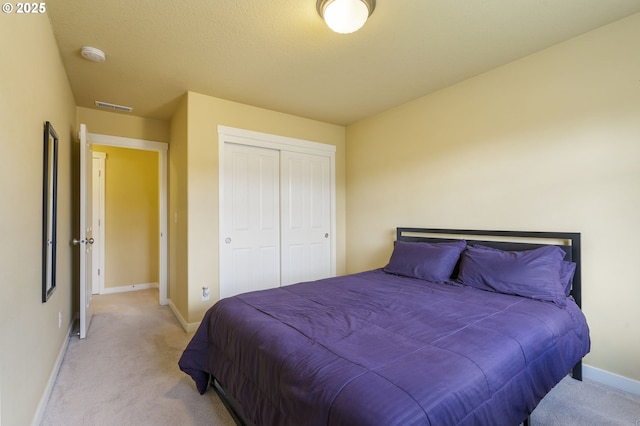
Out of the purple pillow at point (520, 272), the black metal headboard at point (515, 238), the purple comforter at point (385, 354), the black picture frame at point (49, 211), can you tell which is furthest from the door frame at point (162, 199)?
the purple pillow at point (520, 272)

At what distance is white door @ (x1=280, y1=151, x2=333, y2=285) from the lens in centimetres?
382

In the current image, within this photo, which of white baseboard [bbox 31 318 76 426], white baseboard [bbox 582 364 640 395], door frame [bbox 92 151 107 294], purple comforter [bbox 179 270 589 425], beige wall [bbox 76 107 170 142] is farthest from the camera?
door frame [bbox 92 151 107 294]

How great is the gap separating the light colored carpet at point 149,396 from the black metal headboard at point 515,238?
0.65m

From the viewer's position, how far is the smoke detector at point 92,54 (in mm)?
2270

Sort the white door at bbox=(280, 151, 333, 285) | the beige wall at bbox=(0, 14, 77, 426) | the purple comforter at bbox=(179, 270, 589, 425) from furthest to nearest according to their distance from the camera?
the white door at bbox=(280, 151, 333, 285)
the beige wall at bbox=(0, 14, 77, 426)
the purple comforter at bbox=(179, 270, 589, 425)

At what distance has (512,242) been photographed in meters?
2.54

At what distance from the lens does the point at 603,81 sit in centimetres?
210

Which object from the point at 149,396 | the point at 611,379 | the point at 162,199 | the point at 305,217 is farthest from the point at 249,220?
the point at 611,379

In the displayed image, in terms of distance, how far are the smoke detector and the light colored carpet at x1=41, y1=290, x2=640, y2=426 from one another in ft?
8.06

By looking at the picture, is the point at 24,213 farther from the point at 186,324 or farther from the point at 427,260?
the point at 427,260

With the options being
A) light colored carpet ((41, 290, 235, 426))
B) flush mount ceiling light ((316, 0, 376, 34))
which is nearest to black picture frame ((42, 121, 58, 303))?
light colored carpet ((41, 290, 235, 426))

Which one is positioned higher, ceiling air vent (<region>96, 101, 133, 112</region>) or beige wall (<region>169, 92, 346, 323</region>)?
ceiling air vent (<region>96, 101, 133, 112</region>)

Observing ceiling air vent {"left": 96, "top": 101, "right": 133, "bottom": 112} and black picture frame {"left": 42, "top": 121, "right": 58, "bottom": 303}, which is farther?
ceiling air vent {"left": 96, "top": 101, "right": 133, "bottom": 112}

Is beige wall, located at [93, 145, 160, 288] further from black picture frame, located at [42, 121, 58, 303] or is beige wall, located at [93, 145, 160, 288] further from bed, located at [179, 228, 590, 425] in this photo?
bed, located at [179, 228, 590, 425]
